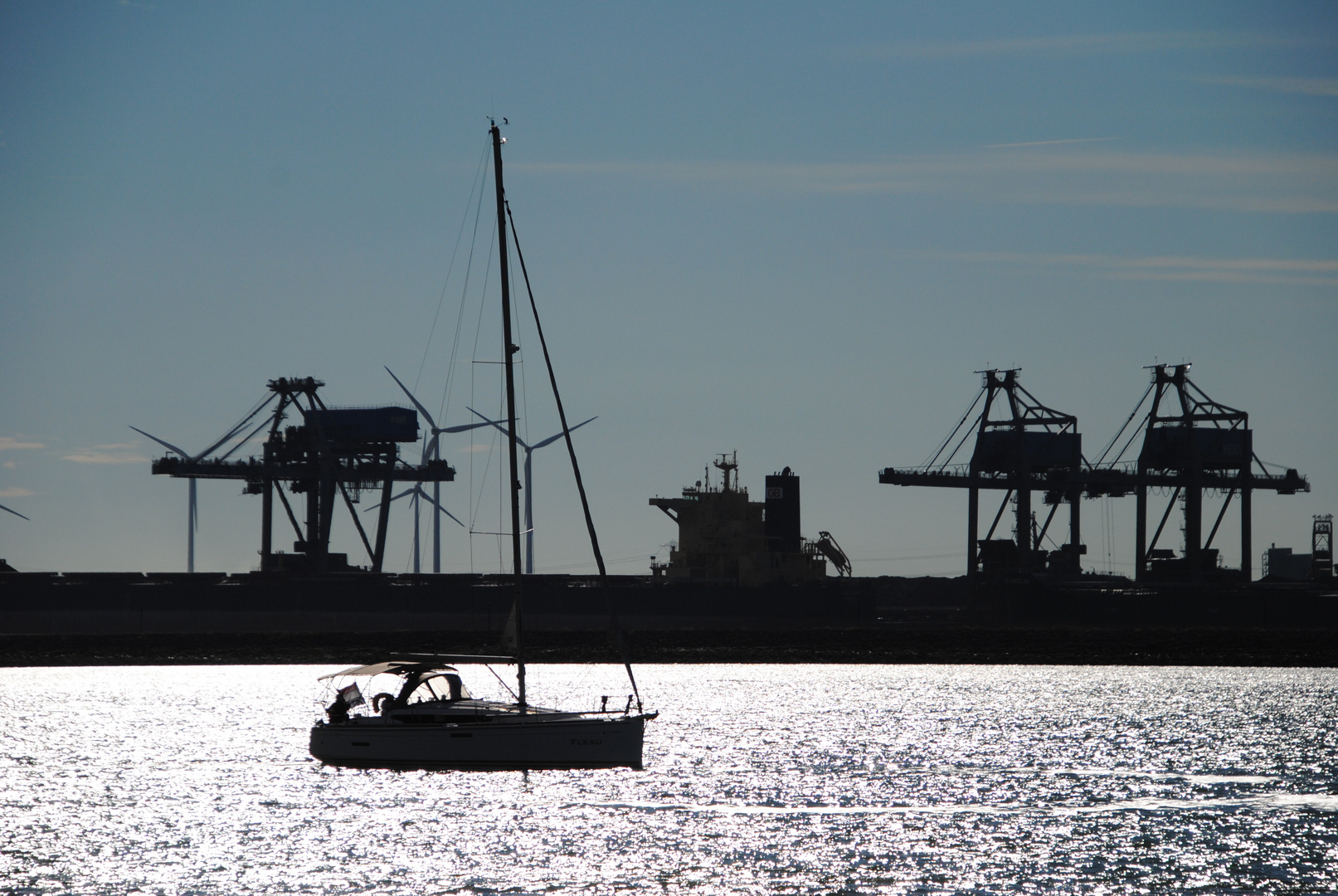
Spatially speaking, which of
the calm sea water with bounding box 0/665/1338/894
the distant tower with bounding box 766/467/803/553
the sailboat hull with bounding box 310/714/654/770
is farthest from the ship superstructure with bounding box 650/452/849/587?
the sailboat hull with bounding box 310/714/654/770

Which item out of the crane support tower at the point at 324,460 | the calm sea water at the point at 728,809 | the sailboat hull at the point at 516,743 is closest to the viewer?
the calm sea water at the point at 728,809

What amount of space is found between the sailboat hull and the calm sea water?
80 cm

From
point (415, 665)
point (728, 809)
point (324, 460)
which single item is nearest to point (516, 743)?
point (415, 665)

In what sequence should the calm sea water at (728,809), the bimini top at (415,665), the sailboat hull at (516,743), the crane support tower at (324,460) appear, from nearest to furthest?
the calm sea water at (728,809)
the sailboat hull at (516,743)
the bimini top at (415,665)
the crane support tower at (324,460)

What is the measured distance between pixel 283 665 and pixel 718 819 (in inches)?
3071

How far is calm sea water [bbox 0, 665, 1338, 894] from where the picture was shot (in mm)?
26578

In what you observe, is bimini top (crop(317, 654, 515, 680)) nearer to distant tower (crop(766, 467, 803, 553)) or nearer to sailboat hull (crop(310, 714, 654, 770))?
sailboat hull (crop(310, 714, 654, 770))

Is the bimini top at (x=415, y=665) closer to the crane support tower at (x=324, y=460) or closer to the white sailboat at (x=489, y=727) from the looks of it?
the white sailboat at (x=489, y=727)

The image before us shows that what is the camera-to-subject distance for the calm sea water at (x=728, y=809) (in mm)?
26578

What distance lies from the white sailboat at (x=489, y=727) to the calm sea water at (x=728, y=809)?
88 cm

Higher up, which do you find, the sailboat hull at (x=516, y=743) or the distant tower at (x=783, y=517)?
the distant tower at (x=783, y=517)

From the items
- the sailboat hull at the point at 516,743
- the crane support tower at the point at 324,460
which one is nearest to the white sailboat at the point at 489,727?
the sailboat hull at the point at 516,743

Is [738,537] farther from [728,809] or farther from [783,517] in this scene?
[728,809]

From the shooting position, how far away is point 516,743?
118 ft
